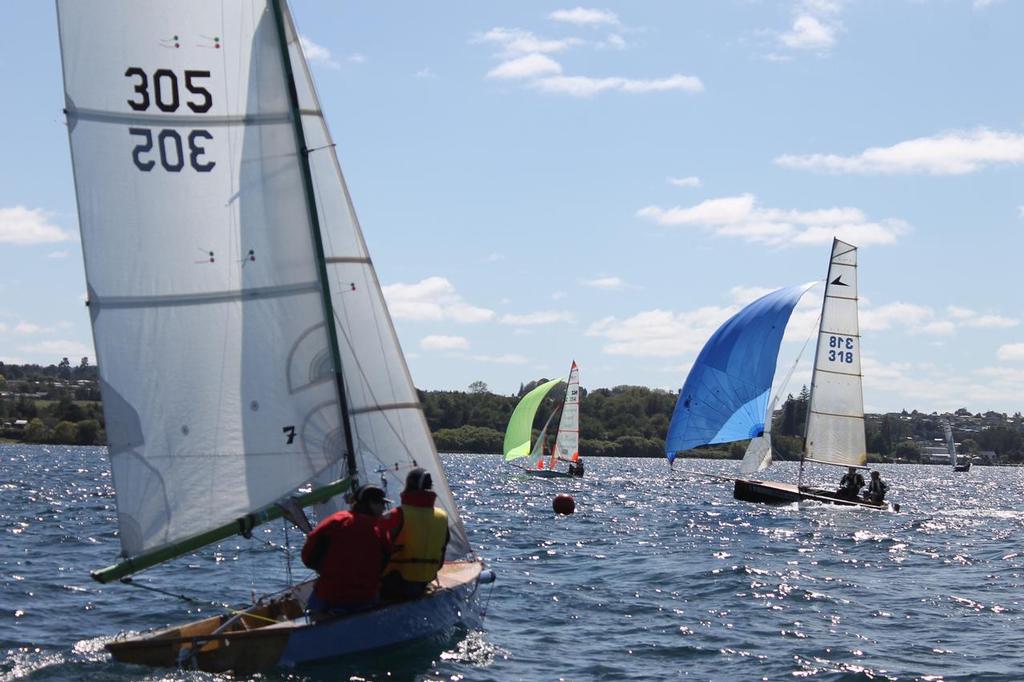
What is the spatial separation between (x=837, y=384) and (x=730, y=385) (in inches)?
178

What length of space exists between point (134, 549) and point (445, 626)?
10.0 feet

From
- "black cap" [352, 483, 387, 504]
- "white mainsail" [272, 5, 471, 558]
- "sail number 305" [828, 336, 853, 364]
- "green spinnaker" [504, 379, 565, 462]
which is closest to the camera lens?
"black cap" [352, 483, 387, 504]

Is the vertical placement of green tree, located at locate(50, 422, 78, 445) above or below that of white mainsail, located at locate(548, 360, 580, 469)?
above

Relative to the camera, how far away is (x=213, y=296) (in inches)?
447

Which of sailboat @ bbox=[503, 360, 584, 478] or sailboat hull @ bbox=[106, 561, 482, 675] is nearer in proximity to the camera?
sailboat hull @ bbox=[106, 561, 482, 675]

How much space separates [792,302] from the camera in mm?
36594

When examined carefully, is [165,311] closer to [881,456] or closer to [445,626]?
[445,626]

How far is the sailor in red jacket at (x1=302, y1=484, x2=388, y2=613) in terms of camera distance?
10.9m

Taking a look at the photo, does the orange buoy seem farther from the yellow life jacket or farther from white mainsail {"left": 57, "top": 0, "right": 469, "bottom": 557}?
the yellow life jacket

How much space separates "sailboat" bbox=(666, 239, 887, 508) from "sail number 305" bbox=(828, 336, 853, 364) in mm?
31

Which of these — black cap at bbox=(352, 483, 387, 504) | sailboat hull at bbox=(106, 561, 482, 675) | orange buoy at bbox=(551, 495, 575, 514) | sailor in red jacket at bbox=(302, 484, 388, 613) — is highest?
black cap at bbox=(352, 483, 387, 504)

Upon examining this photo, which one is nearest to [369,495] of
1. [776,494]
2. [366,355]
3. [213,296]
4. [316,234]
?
[366,355]

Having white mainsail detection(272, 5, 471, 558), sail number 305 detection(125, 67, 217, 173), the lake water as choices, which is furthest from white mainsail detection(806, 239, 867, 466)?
sail number 305 detection(125, 67, 217, 173)

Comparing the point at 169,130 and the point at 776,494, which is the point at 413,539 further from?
the point at 776,494
